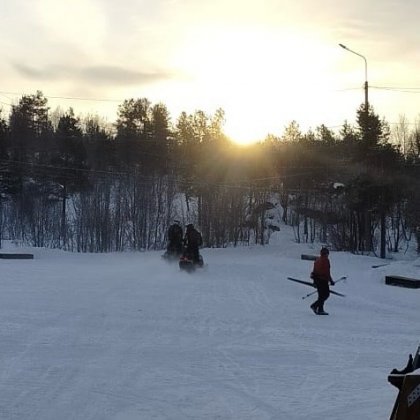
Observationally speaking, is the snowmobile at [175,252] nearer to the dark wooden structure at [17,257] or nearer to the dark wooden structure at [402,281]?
the dark wooden structure at [17,257]

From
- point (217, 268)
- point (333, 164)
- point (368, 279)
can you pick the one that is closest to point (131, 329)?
point (368, 279)

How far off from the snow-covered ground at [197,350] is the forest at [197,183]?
18.2 metres

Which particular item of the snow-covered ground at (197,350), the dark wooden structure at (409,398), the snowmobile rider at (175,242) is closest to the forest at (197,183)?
the snowmobile rider at (175,242)

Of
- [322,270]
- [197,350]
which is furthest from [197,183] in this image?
[197,350]

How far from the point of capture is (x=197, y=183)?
45.8 metres

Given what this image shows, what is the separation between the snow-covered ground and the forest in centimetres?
1817

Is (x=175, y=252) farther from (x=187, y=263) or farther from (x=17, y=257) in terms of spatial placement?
(x=17, y=257)

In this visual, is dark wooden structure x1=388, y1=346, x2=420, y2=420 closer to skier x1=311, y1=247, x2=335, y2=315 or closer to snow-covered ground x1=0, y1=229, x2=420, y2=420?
snow-covered ground x1=0, y1=229, x2=420, y2=420

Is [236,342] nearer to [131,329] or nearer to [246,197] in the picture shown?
[131,329]

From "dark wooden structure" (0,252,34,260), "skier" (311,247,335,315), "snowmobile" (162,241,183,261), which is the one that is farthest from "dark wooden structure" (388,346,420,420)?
"dark wooden structure" (0,252,34,260)

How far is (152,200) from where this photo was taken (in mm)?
45969

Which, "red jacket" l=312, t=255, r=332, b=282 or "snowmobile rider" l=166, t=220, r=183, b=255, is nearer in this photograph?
"red jacket" l=312, t=255, r=332, b=282

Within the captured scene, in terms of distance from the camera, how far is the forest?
123 ft

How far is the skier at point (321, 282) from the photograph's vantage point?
14.2m
